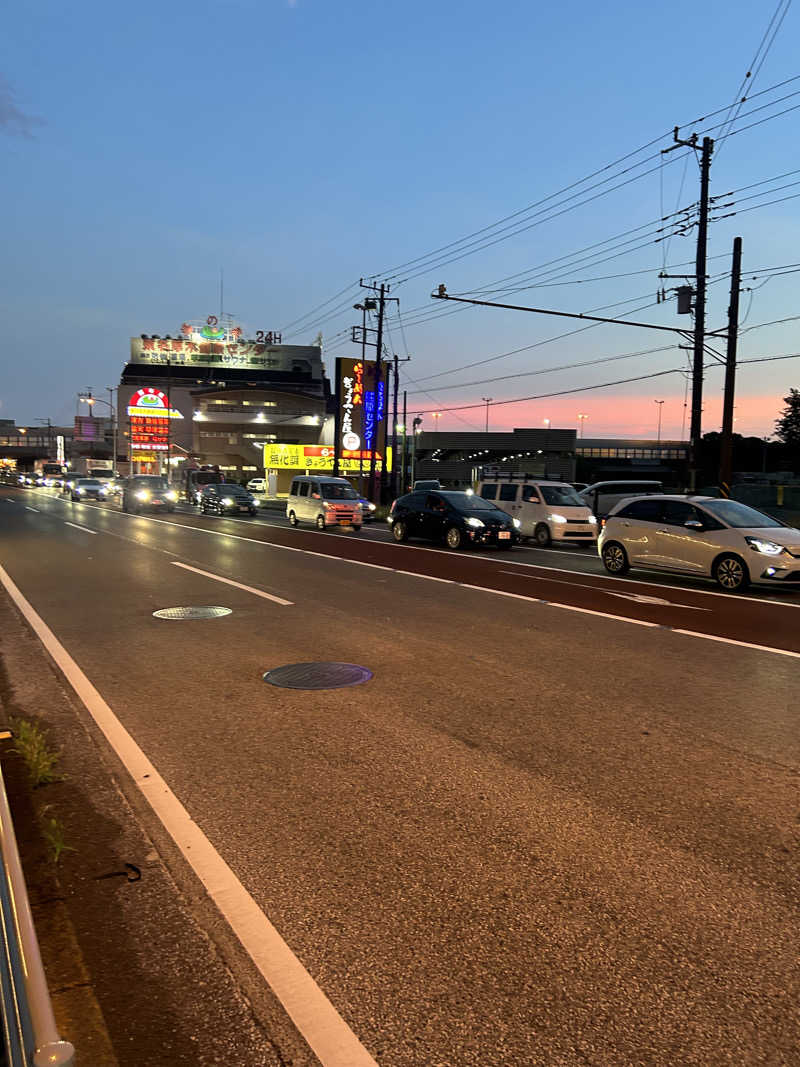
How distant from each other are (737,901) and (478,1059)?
1.54m

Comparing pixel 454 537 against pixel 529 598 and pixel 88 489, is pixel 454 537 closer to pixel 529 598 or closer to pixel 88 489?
pixel 529 598

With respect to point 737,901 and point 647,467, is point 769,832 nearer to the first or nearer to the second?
point 737,901

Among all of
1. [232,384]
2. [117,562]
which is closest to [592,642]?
[117,562]

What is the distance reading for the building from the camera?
3231 inches

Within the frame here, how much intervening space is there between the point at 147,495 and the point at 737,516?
101 feet

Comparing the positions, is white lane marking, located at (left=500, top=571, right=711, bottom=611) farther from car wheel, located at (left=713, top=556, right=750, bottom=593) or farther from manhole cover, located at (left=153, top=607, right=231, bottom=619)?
manhole cover, located at (left=153, top=607, right=231, bottom=619)

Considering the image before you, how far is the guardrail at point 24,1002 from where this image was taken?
1.76 metres

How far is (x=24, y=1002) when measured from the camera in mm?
1878

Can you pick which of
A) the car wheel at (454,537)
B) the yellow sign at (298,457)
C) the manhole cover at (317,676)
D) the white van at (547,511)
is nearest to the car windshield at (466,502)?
the car wheel at (454,537)

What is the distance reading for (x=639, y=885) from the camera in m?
3.56

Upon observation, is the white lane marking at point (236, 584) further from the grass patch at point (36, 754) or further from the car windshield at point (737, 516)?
the car windshield at point (737, 516)

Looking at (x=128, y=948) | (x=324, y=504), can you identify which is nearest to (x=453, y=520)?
(x=324, y=504)

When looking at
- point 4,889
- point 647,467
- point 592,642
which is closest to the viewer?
point 4,889

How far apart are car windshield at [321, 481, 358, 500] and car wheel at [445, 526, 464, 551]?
8570mm
